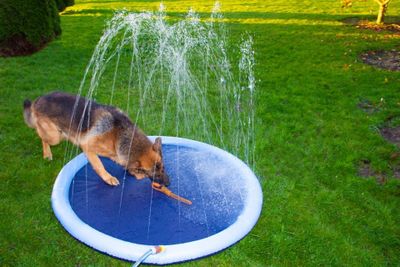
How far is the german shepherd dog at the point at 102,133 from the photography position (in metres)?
5.18

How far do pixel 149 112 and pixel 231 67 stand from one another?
3.58m

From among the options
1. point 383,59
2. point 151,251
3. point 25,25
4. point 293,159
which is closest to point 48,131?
point 151,251

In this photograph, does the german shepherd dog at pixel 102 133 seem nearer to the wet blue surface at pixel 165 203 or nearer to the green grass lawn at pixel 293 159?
the wet blue surface at pixel 165 203

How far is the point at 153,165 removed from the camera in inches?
201

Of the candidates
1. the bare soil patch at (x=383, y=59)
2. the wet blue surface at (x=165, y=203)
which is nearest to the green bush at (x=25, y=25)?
the wet blue surface at (x=165, y=203)

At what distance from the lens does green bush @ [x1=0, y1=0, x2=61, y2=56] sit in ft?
34.3

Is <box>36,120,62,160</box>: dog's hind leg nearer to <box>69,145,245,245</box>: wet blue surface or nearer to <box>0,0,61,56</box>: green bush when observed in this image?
<box>69,145,245,245</box>: wet blue surface

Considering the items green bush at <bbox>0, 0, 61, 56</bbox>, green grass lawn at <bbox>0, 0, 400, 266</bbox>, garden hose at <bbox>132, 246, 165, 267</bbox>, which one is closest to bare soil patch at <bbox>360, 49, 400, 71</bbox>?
green grass lawn at <bbox>0, 0, 400, 266</bbox>

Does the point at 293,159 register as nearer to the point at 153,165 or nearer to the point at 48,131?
the point at 153,165

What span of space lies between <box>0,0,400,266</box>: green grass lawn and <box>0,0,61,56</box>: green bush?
17.9 inches

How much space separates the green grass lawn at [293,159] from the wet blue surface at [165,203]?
0.41 meters

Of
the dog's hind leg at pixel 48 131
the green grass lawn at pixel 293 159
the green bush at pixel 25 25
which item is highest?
the green bush at pixel 25 25

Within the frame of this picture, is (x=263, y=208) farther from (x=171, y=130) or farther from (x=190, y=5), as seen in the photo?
(x=190, y=5)

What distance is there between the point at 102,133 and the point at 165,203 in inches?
54.8
